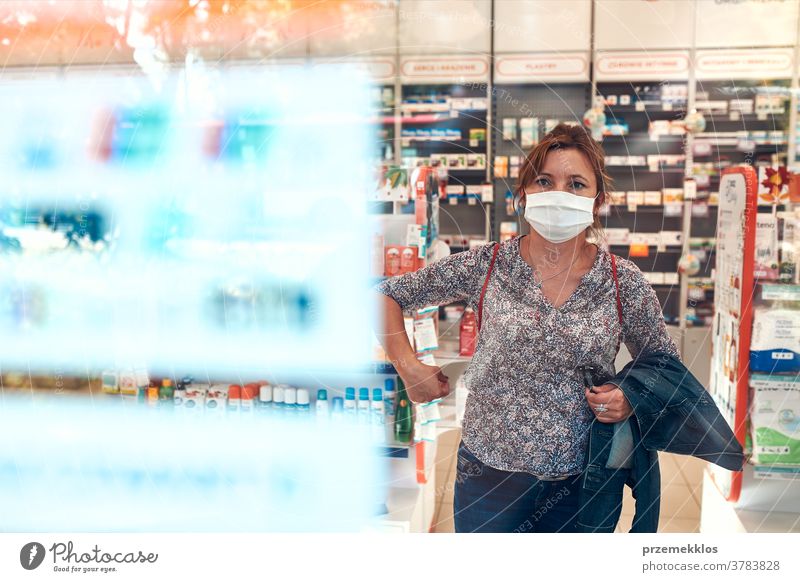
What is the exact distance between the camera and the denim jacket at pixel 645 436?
1.28 m

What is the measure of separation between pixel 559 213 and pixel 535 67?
1.25 metres

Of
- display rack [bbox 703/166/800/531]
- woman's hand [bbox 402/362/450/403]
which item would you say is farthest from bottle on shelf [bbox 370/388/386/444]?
display rack [bbox 703/166/800/531]

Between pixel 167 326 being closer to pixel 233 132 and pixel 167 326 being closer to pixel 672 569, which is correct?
pixel 233 132

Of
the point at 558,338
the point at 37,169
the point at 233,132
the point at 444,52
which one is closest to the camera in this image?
the point at 558,338

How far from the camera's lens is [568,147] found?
1.26 metres

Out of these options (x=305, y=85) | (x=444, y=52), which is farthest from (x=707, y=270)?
(x=305, y=85)

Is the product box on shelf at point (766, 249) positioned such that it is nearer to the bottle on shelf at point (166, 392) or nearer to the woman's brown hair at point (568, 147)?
the woman's brown hair at point (568, 147)

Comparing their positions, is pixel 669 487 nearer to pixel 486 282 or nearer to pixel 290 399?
pixel 290 399

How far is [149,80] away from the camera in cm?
169

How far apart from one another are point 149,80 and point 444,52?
82 centimetres

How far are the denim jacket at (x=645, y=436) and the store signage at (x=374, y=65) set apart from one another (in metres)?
1.10

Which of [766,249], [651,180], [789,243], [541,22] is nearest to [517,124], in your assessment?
[789,243]

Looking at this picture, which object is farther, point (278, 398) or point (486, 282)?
point (278, 398)

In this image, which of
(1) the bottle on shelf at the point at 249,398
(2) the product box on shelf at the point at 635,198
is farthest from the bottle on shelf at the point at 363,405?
(2) the product box on shelf at the point at 635,198
